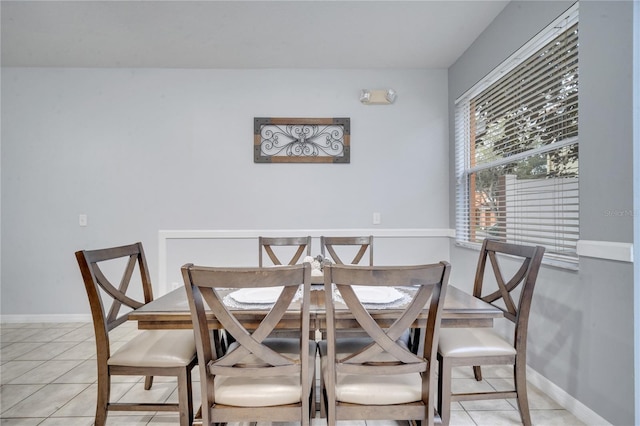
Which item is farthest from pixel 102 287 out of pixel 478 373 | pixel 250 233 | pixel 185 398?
pixel 478 373

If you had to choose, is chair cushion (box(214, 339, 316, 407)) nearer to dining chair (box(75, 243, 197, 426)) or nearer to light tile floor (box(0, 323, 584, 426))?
dining chair (box(75, 243, 197, 426))

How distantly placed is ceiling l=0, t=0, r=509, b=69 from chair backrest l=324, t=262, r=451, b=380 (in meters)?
2.03

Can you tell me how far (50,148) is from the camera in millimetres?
3242

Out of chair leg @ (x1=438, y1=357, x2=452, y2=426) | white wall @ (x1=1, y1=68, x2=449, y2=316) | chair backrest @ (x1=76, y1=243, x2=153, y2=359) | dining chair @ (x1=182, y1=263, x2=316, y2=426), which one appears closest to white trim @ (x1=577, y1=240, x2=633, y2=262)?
chair leg @ (x1=438, y1=357, x2=452, y2=426)

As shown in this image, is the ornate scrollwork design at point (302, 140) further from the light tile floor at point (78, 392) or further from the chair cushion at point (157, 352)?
the light tile floor at point (78, 392)

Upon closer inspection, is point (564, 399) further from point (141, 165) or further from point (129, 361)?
point (141, 165)

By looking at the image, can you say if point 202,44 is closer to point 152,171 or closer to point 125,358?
point 152,171

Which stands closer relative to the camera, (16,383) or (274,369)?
(274,369)

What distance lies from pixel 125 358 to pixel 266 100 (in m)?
2.56

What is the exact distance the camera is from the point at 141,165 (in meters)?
3.25

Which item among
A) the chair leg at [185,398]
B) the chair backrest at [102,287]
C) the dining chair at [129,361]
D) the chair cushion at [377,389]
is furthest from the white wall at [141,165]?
the chair cushion at [377,389]

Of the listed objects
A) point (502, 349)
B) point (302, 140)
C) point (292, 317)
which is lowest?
point (502, 349)

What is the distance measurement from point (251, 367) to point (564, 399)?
1.78m

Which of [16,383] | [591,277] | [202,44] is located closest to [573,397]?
[591,277]
